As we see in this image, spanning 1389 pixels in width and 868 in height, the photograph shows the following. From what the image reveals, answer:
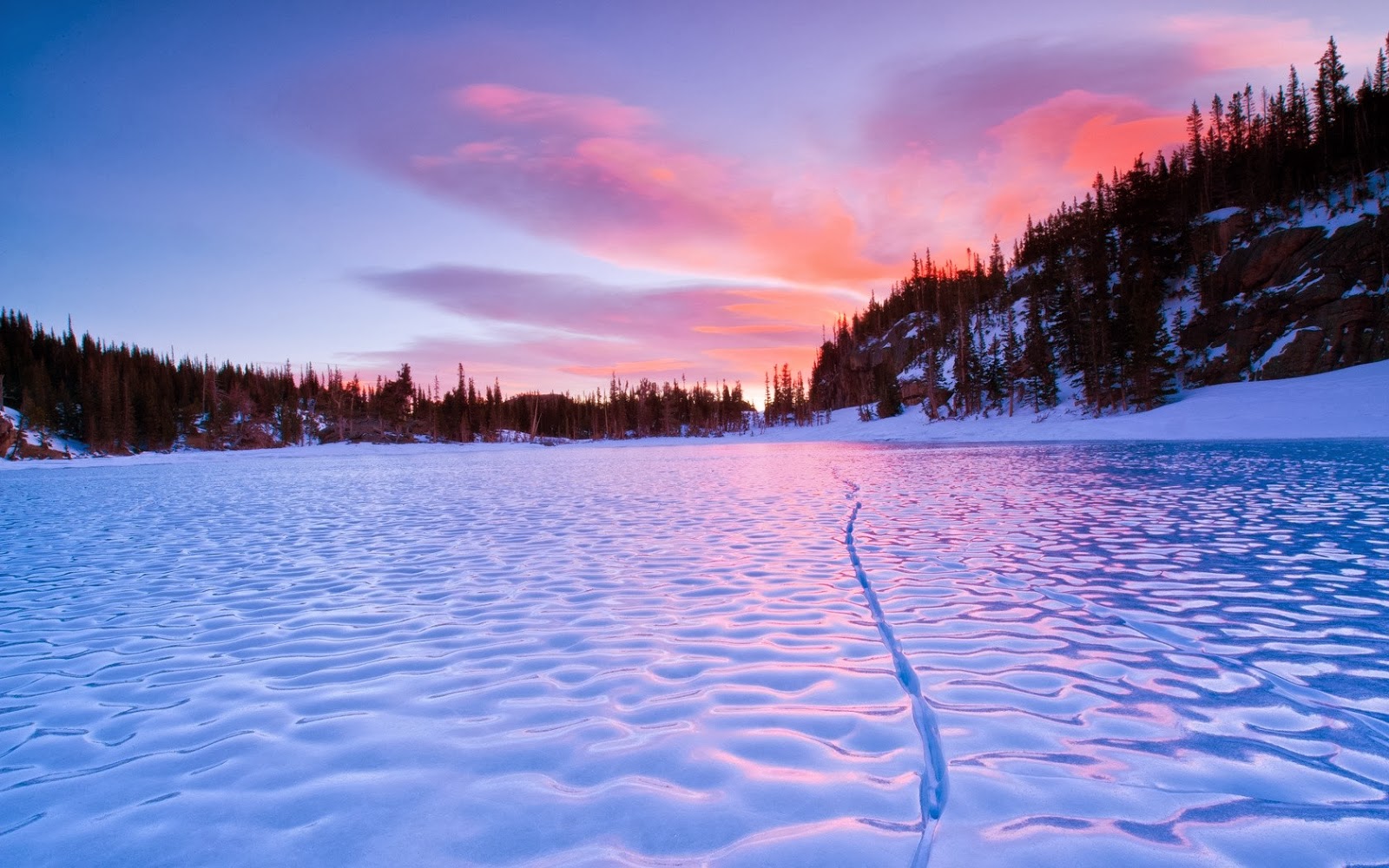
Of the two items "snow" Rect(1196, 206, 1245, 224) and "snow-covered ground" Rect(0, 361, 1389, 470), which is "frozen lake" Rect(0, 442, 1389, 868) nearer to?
"snow-covered ground" Rect(0, 361, 1389, 470)

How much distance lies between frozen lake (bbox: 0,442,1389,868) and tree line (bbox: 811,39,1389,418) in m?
46.4

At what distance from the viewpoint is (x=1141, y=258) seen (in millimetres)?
59062

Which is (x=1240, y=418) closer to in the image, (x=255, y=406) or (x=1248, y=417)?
(x=1248, y=417)

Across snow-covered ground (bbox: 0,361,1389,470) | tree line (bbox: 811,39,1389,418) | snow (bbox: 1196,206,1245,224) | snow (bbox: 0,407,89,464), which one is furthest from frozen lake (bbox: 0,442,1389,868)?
snow (bbox: 0,407,89,464)

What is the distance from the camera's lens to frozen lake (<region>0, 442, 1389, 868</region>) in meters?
2.30

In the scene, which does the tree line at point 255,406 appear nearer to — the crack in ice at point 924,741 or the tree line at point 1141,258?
the tree line at point 1141,258

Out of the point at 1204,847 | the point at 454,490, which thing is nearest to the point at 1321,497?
the point at 1204,847

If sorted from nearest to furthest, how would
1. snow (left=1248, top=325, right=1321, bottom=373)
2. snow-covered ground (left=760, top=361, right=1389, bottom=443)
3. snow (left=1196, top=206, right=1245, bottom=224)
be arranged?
snow-covered ground (left=760, top=361, right=1389, bottom=443) < snow (left=1248, top=325, right=1321, bottom=373) < snow (left=1196, top=206, right=1245, bottom=224)

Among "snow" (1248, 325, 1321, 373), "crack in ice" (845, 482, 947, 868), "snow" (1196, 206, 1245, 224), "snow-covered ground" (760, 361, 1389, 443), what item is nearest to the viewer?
"crack in ice" (845, 482, 947, 868)

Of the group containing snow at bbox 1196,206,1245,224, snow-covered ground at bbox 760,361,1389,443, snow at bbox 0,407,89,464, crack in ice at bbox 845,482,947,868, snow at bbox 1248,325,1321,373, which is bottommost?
crack in ice at bbox 845,482,947,868

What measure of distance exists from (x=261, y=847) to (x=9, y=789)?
1.50 m

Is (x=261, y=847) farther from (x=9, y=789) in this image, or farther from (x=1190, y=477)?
(x=1190, y=477)

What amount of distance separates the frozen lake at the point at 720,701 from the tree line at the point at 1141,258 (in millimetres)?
46398

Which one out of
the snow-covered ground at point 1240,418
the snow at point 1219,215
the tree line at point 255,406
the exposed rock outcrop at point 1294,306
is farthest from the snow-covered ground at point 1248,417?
the tree line at point 255,406
